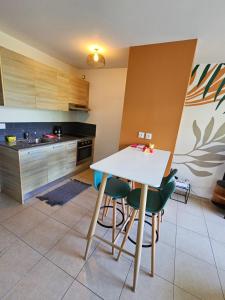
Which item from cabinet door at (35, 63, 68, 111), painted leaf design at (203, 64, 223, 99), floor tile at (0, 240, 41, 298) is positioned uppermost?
painted leaf design at (203, 64, 223, 99)

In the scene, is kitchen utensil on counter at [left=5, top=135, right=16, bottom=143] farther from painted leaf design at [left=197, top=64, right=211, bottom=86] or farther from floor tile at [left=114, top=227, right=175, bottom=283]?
painted leaf design at [left=197, top=64, right=211, bottom=86]

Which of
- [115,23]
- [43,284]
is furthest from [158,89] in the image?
[43,284]

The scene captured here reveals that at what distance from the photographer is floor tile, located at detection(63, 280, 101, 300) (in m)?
1.18

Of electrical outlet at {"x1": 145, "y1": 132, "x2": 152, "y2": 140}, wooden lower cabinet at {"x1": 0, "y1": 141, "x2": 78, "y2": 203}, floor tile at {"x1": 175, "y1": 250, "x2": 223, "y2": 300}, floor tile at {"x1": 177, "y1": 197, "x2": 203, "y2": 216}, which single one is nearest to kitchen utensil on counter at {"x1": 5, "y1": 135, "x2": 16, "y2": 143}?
wooden lower cabinet at {"x1": 0, "y1": 141, "x2": 78, "y2": 203}

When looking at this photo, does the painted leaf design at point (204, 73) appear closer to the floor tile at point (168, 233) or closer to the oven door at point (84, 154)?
the floor tile at point (168, 233)

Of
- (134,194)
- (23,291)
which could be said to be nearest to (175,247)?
(134,194)

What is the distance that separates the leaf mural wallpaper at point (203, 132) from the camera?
8.60ft

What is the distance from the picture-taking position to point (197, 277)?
1443 mm

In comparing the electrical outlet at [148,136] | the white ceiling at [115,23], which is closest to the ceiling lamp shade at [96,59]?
the white ceiling at [115,23]

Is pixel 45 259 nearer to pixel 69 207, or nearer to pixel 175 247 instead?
pixel 69 207

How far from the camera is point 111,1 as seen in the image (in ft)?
4.56

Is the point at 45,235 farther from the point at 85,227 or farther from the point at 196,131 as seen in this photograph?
the point at 196,131

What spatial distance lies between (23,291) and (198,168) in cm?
315

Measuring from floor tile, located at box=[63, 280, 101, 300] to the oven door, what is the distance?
2.38 meters
